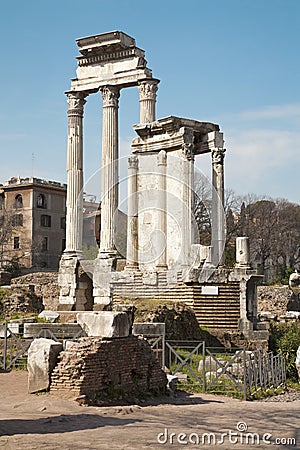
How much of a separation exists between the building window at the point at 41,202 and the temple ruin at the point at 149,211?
3074 centimetres

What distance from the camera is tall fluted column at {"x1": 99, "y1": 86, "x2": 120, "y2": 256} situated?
31594 mm

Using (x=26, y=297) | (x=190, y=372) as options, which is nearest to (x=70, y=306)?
(x=26, y=297)

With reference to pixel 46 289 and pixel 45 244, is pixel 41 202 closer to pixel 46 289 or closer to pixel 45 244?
pixel 45 244

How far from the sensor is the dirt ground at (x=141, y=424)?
8.21m

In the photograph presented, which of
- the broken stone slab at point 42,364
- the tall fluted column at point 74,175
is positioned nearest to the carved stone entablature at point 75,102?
the tall fluted column at point 74,175

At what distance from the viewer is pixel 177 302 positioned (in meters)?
20.2

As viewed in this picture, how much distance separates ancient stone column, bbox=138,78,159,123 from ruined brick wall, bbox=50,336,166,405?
1926cm

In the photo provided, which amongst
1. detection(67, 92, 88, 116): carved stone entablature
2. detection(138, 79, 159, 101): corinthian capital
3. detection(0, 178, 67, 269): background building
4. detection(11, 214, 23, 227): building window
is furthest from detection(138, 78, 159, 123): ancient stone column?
detection(11, 214, 23, 227): building window

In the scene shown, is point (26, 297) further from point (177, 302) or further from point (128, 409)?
point (128, 409)

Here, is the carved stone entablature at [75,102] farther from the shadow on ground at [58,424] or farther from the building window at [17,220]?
the building window at [17,220]

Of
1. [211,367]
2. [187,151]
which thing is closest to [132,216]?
[187,151]

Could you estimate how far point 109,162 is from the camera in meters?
32.2

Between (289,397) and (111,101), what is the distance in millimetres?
20598

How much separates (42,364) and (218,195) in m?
14.7
